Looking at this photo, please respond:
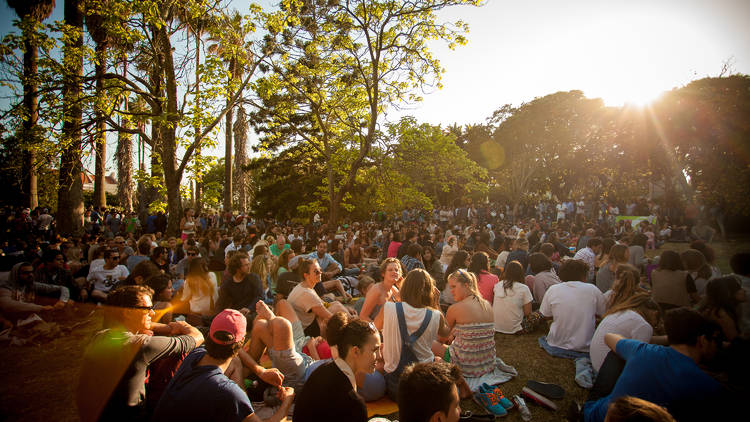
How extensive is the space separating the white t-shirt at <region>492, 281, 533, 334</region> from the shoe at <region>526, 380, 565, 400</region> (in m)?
1.71

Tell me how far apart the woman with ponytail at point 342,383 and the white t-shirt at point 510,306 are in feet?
12.4

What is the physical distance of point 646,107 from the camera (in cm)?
1956

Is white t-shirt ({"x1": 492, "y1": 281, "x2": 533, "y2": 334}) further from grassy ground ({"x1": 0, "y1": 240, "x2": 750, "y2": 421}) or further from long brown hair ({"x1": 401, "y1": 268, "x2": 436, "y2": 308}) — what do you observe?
long brown hair ({"x1": 401, "y1": 268, "x2": 436, "y2": 308})

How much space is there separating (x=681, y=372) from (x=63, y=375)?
6.63 m

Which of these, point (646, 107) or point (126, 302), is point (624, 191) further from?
point (126, 302)

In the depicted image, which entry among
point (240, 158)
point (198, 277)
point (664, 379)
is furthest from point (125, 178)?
point (664, 379)

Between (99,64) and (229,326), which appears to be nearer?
(229,326)

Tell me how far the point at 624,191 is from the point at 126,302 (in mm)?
32751

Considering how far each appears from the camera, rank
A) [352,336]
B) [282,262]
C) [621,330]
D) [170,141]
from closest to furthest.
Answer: [352,336]
[621,330]
[282,262]
[170,141]

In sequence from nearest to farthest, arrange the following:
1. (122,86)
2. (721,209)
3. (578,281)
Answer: (578,281) < (122,86) < (721,209)

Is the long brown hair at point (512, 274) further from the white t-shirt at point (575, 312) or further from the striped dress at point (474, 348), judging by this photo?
the striped dress at point (474, 348)

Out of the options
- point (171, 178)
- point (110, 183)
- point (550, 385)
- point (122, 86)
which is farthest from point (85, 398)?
point (110, 183)

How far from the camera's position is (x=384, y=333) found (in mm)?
3576

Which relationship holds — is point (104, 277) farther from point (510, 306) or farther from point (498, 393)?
point (510, 306)
